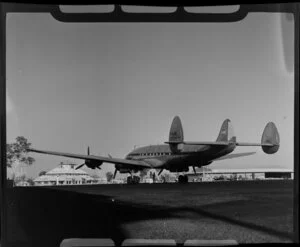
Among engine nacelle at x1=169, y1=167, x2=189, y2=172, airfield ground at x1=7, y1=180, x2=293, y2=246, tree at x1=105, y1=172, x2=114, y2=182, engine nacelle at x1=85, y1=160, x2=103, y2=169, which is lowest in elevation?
airfield ground at x1=7, y1=180, x2=293, y2=246

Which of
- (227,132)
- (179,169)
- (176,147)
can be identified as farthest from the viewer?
(179,169)

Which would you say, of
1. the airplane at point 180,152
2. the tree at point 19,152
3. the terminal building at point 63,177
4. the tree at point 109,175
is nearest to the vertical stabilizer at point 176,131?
the airplane at point 180,152

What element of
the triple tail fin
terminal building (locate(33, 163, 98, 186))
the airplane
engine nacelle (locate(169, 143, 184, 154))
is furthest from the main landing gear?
terminal building (locate(33, 163, 98, 186))

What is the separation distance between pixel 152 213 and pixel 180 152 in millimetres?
344

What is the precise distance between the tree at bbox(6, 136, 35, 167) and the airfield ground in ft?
0.46

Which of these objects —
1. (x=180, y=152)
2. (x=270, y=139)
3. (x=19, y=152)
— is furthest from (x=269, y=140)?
(x=19, y=152)

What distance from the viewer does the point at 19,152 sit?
9.64ft

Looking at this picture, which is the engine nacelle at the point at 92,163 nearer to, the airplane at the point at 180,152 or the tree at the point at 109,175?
the airplane at the point at 180,152

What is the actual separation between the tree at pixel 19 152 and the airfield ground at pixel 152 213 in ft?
0.46

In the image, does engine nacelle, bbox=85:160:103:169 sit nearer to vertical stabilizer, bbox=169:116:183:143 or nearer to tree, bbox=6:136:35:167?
tree, bbox=6:136:35:167

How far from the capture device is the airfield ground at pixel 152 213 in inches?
115

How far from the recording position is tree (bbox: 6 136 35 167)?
2930 millimetres

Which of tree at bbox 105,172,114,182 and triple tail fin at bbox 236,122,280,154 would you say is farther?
tree at bbox 105,172,114,182

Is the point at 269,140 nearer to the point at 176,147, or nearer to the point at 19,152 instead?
the point at 176,147
